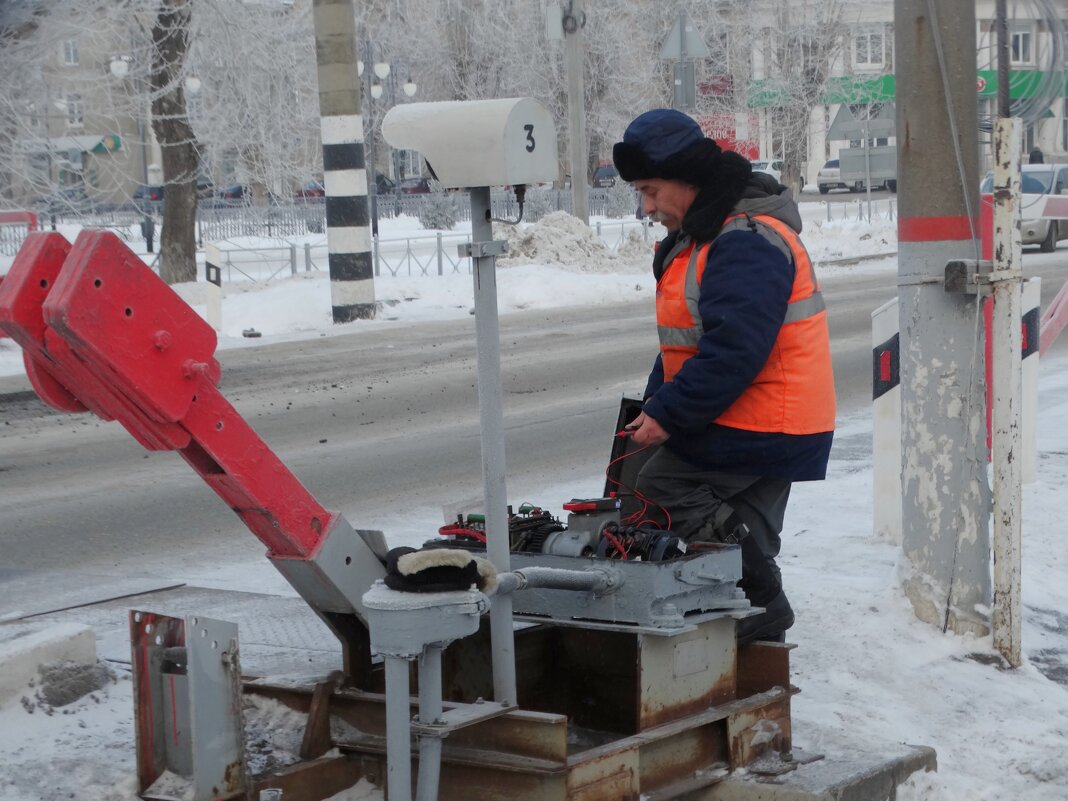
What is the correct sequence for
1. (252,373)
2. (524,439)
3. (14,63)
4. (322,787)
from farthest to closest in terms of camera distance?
(14,63) < (252,373) < (524,439) < (322,787)

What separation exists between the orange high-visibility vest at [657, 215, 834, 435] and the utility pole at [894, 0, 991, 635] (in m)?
1.25

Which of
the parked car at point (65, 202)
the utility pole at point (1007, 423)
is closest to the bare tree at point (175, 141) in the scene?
the parked car at point (65, 202)

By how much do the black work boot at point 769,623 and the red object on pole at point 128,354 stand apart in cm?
143

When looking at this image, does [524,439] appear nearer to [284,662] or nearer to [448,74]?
[284,662]

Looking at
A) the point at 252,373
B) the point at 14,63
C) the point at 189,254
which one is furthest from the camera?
the point at 189,254

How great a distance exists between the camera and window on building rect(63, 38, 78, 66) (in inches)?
688

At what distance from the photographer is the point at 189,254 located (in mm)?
20750

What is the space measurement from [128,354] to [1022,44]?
15.1ft

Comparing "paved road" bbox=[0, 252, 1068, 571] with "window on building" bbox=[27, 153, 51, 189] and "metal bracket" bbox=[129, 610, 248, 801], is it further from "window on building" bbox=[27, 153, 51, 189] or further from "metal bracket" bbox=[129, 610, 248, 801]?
"window on building" bbox=[27, 153, 51, 189]

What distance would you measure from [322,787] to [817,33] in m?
45.8

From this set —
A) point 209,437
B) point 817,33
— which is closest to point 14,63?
point 209,437

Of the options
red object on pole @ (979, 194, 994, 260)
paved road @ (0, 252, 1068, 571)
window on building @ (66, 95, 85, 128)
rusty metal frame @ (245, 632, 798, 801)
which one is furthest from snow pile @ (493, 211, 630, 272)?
rusty metal frame @ (245, 632, 798, 801)

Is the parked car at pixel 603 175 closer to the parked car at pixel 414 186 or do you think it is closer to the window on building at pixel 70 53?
the parked car at pixel 414 186

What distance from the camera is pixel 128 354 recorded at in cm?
319
